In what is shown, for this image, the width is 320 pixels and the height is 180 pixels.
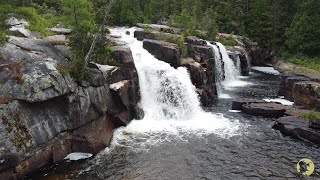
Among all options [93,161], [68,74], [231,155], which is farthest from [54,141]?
[231,155]

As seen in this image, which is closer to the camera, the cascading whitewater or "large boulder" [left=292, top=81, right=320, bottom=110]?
"large boulder" [left=292, top=81, right=320, bottom=110]

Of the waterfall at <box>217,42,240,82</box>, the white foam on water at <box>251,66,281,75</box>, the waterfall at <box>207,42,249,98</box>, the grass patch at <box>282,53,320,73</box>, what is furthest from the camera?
the white foam on water at <box>251,66,281,75</box>

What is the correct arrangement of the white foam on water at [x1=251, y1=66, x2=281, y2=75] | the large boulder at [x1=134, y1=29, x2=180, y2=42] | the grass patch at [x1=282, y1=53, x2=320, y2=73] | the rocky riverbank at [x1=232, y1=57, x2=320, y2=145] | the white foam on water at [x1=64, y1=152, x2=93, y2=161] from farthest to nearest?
the white foam on water at [x1=251, y1=66, x2=281, y2=75]
the grass patch at [x1=282, y1=53, x2=320, y2=73]
the large boulder at [x1=134, y1=29, x2=180, y2=42]
the rocky riverbank at [x1=232, y1=57, x2=320, y2=145]
the white foam on water at [x1=64, y1=152, x2=93, y2=161]

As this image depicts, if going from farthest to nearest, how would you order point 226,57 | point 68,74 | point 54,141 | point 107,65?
point 226,57 → point 107,65 → point 68,74 → point 54,141

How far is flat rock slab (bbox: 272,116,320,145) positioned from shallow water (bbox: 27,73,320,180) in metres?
0.75

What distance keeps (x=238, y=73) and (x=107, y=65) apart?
3309 centimetres

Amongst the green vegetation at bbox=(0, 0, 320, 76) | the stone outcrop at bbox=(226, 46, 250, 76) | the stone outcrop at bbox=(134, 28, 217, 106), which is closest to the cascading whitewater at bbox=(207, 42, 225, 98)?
the stone outcrop at bbox=(134, 28, 217, 106)

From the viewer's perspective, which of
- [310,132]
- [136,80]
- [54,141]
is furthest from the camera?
[136,80]

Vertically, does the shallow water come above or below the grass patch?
below

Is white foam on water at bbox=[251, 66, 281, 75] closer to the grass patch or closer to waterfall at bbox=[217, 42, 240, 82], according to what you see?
the grass patch

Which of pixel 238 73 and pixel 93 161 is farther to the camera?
pixel 238 73

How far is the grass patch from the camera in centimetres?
5562

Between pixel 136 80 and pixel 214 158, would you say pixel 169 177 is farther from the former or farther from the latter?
pixel 136 80

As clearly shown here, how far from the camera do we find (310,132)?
95.7ft
